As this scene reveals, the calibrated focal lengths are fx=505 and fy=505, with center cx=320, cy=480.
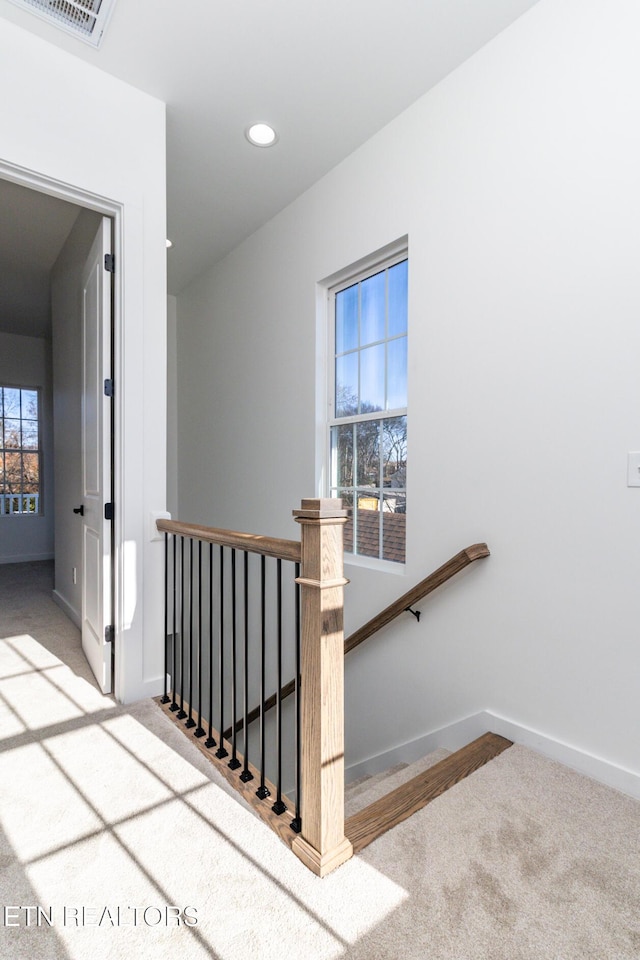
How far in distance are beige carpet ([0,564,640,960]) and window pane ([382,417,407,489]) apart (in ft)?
4.44

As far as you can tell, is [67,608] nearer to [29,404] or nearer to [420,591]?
[420,591]

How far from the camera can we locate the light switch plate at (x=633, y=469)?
1.70m

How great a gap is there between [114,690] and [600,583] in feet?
6.98

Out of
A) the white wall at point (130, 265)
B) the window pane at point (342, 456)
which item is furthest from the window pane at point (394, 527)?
the white wall at point (130, 265)

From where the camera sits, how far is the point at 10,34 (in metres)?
2.02

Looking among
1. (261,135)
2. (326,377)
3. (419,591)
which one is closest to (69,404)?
(326,377)

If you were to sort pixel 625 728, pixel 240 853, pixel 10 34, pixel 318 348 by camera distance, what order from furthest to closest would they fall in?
pixel 318 348 < pixel 10 34 < pixel 625 728 < pixel 240 853

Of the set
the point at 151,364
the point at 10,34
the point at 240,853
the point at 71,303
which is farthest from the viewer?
the point at 71,303

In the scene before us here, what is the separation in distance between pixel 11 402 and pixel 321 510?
6.37 metres

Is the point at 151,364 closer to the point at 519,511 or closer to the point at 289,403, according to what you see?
the point at 289,403

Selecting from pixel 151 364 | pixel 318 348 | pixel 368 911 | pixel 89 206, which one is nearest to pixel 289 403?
pixel 318 348

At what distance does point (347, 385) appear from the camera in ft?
10.1

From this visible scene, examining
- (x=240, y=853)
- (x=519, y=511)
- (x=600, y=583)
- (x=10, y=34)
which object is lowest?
(x=240, y=853)

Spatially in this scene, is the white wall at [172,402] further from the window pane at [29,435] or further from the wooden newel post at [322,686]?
the wooden newel post at [322,686]
